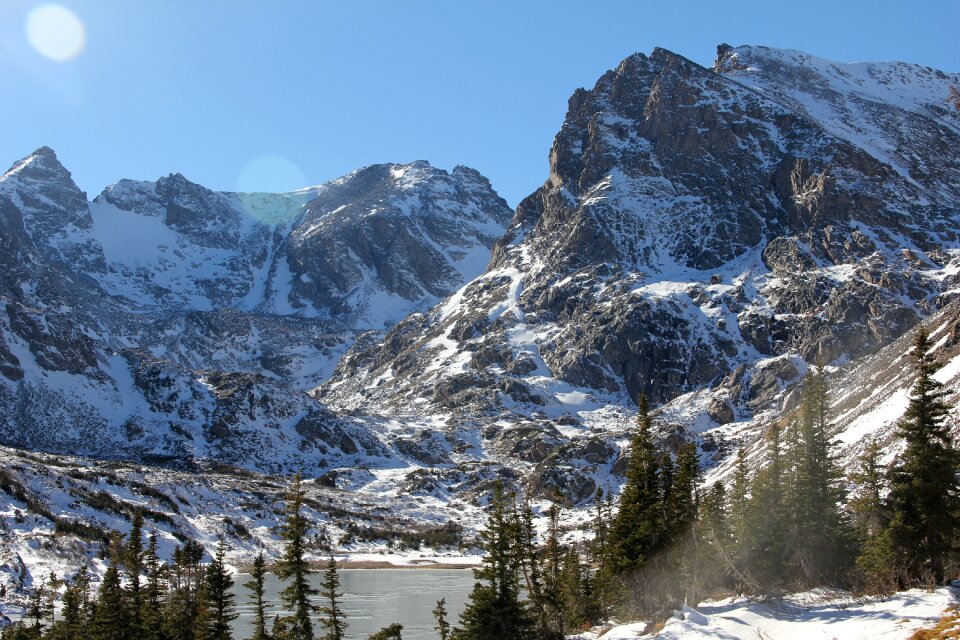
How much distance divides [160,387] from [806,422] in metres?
163

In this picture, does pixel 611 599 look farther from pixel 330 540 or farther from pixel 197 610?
pixel 330 540

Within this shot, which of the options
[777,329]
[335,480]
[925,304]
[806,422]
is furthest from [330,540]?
[925,304]

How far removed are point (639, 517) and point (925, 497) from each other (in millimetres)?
14014

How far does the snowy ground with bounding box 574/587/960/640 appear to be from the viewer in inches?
1001

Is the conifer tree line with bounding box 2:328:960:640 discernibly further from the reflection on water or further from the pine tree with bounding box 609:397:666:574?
the reflection on water

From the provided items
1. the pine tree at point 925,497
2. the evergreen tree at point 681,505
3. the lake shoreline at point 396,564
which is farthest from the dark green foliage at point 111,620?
the lake shoreline at point 396,564

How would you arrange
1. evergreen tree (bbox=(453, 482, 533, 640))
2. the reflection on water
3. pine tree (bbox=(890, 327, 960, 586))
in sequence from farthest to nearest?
the reflection on water → evergreen tree (bbox=(453, 482, 533, 640)) → pine tree (bbox=(890, 327, 960, 586))

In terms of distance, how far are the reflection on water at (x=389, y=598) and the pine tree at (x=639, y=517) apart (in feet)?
51.8

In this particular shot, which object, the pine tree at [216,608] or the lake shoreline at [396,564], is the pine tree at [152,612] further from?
the lake shoreline at [396,564]

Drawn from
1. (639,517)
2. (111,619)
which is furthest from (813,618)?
(111,619)

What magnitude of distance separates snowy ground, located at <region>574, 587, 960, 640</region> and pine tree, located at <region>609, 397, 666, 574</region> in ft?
23.1

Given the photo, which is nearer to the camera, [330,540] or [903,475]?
[903,475]

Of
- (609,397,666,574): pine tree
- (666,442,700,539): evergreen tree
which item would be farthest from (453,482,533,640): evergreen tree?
(666,442,700,539): evergreen tree

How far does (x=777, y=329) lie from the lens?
186m
